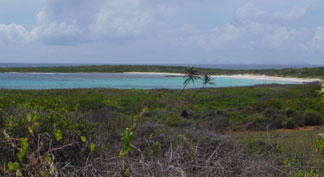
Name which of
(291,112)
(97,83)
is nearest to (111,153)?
(291,112)

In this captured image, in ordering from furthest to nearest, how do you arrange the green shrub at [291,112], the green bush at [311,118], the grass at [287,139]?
the green shrub at [291,112]
the green bush at [311,118]
the grass at [287,139]

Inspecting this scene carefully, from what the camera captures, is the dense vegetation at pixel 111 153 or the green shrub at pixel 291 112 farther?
the green shrub at pixel 291 112

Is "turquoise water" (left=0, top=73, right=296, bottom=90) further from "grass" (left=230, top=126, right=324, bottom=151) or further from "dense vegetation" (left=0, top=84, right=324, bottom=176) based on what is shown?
"dense vegetation" (left=0, top=84, right=324, bottom=176)

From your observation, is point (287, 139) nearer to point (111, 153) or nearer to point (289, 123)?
point (289, 123)

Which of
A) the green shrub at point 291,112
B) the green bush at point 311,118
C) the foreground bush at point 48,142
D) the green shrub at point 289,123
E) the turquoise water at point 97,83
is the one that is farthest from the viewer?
the turquoise water at point 97,83

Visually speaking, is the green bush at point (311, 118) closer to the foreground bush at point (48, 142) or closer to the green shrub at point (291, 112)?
the green shrub at point (291, 112)

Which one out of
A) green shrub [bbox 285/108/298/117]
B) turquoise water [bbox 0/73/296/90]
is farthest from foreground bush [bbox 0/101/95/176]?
turquoise water [bbox 0/73/296/90]

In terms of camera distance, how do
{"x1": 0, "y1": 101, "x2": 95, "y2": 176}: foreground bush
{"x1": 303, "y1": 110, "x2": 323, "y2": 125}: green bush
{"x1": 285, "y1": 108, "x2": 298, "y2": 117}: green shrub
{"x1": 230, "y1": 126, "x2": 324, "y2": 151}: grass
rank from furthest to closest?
1. {"x1": 285, "y1": 108, "x2": 298, "y2": 117}: green shrub
2. {"x1": 303, "y1": 110, "x2": 323, "y2": 125}: green bush
3. {"x1": 230, "y1": 126, "x2": 324, "y2": 151}: grass
4. {"x1": 0, "y1": 101, "x2": 95, "y2": 176}: foreground bush

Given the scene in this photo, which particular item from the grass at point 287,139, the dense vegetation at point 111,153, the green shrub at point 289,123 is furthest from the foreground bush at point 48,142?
the green shrub at point 289,123

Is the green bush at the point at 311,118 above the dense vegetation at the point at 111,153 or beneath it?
beneath

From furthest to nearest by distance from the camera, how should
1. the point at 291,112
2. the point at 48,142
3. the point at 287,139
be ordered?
the point at 291,112 → the point at 287,139 → the point at 48,142

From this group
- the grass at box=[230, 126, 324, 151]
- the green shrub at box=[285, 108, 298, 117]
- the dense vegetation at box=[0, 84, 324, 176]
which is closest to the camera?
the dense vegetation at box=[0, 84, 324, 176]

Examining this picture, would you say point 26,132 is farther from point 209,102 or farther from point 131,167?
Result: point 209,102

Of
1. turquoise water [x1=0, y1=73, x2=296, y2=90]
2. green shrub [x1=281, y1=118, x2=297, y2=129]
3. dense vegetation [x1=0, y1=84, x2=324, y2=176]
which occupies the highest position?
dense vegetation [x1=0, y1=84, x2=324, y2=176]
